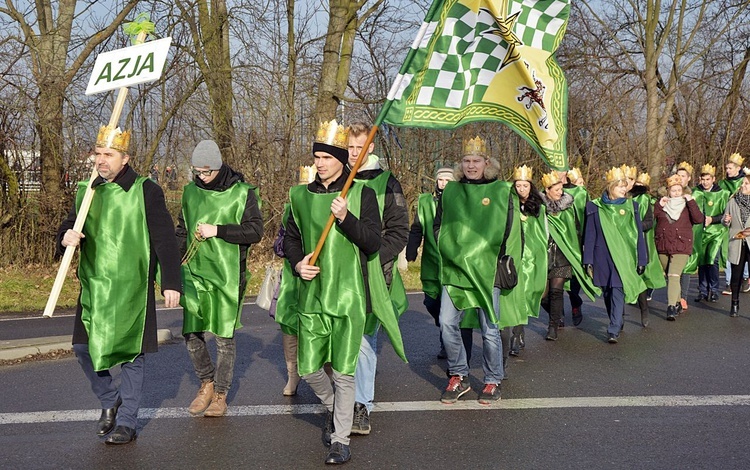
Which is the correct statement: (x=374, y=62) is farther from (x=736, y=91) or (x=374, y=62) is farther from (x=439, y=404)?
(x=439, y=404)

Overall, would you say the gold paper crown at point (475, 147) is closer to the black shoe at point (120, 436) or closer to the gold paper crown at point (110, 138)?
the gold paper crown at point (110, 138)

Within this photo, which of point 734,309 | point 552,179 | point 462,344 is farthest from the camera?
point 734,309

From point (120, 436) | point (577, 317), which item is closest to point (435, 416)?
point (120, 436)

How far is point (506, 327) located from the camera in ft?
24.0

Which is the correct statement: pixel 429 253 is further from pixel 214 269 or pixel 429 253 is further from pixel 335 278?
pixel 335 278

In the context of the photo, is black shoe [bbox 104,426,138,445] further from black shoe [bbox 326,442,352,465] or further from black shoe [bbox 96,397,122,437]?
black shoe [bbox 326,442,352,465]

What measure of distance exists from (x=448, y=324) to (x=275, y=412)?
1.41 meters

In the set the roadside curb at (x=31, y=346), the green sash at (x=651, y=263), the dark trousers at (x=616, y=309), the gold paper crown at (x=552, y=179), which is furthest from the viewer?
the green sash at (x=651, y=263)

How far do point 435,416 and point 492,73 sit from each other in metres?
2.35

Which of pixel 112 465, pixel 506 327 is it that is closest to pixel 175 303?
pixel 112 465

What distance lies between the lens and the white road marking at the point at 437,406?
20.3ft

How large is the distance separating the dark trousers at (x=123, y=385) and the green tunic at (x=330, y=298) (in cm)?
106

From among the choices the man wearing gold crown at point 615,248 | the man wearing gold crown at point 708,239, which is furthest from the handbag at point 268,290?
the man wearing gold crown at point 708,239

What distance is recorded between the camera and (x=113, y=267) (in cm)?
547
